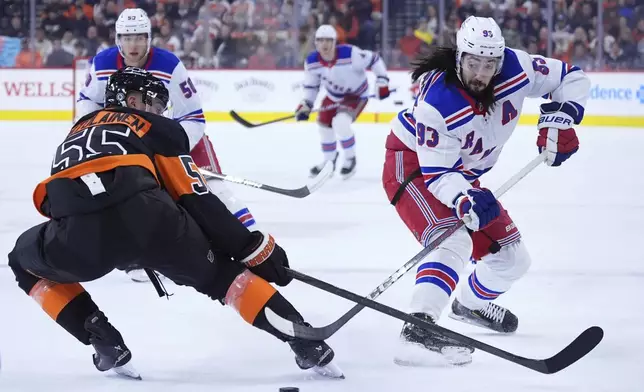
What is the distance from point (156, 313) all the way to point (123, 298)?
0.96 feet

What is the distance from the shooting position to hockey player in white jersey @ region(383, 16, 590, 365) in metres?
2.79

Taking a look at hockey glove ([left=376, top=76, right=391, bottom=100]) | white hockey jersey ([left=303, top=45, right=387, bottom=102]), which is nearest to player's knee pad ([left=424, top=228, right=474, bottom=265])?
white hockey jersey ([left=303, top=45, right=387, bottom=102])

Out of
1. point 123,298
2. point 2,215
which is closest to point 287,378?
point 123,298

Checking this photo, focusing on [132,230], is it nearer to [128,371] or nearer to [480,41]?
[128,371]

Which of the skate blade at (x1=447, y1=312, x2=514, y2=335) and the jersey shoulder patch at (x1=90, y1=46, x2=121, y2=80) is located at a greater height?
the jersey shoulder patch at (x1=90, y1=46, x2=121, y2=80)

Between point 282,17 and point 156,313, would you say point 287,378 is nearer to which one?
point 156,313

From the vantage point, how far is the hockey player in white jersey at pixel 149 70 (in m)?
3.87

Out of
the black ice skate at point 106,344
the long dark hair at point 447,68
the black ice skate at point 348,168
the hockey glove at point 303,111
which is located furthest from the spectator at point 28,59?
the black ice skate at point 106,344

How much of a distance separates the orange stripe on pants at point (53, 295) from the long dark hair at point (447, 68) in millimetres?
1195

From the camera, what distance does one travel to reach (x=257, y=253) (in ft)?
7.94

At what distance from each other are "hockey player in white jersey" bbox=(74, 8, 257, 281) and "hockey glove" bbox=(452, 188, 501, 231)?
1.30 m

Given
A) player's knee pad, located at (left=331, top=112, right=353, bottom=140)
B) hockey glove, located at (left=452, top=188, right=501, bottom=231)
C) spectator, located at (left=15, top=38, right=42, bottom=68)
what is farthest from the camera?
spectator, located at (left=15, top=38, right=42, bottom=68)

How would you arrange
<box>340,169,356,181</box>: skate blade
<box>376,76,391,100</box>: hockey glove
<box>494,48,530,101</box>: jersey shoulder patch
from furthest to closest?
<box>376,76,391,100</box>: hockey glove
<box>340,169,356,181</box>: skate blade
<box>494,48,530,101</box>: jersey shoulder patch

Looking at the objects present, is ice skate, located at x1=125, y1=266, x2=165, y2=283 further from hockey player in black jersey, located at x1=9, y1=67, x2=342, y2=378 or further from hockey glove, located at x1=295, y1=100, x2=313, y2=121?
hockey glove, located at x1=295, y1=100, x2=313, y2=121
